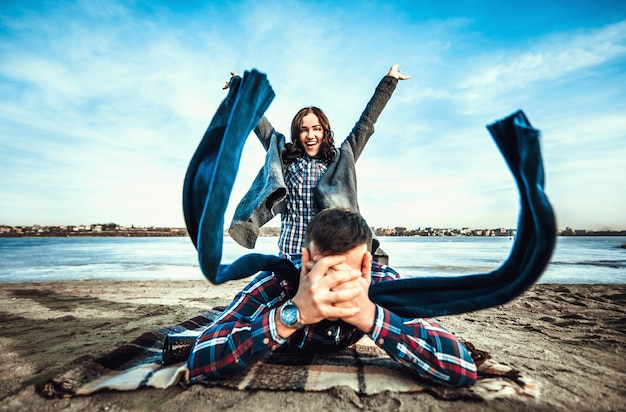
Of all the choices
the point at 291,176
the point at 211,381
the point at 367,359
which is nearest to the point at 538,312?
the point at 367,359

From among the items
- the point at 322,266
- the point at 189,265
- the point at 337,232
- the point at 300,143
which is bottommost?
the point at 189,265

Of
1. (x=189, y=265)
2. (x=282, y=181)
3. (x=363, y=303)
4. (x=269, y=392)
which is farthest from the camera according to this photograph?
(x=189, y=265)

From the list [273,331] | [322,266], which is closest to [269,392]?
[273,331]

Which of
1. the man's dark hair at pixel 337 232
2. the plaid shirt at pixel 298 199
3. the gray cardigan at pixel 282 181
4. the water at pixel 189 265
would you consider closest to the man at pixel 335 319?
the man's dark hair at pixel 337 232

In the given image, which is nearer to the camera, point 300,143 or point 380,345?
point 380,345

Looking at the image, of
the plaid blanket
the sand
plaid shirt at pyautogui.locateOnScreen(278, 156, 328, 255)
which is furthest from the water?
plaid shirt at pyautogui.locateOnScreen(278, 156, 328, 255)

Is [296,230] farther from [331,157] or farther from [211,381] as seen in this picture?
[211,381]

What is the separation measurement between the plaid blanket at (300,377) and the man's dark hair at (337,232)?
2.51 ft

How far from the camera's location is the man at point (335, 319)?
1.43m

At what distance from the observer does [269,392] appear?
1620 mm

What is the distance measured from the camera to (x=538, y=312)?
13.7ft

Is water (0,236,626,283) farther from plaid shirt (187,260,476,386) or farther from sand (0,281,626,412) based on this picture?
plaid shirt (187,260,476,386)

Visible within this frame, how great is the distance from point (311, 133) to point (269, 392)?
2316 millimetres

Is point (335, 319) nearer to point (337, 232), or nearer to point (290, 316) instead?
point (290, 316)
